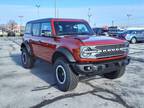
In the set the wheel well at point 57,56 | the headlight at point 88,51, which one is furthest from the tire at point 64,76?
the headlight at point 88,51

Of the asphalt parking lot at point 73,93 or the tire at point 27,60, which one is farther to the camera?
the tire at point 27,60

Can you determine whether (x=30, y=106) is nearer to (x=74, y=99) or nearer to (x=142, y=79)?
(x=74, y=99)

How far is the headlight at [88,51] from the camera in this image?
4906mm

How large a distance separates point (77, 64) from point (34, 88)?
159 centimetres

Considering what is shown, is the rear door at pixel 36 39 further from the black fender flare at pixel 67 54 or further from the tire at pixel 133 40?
the tire at pixel 133 40

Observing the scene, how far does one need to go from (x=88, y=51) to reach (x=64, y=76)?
1.04m

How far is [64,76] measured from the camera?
5.44 metres

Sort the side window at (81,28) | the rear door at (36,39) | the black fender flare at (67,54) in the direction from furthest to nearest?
the rear door at (36,39) → the side window at (81,28) → the black fender flare at (67,54)

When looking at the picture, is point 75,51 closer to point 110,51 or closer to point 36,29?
point 110,51

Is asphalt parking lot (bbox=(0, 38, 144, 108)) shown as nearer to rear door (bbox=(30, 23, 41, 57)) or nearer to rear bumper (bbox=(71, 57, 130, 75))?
rear bumper (bbox=(71, 57, 130, 75))

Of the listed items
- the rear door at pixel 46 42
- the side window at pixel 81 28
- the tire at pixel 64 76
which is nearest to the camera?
the tire at pixel 64 76

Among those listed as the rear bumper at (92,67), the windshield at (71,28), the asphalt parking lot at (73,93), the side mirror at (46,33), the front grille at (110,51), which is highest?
the windshield at (71,28)

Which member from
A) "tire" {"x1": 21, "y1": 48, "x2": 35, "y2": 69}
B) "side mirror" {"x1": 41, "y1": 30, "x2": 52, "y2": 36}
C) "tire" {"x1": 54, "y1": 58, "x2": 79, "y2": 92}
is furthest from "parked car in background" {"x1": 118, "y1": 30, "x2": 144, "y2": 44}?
"tire" {"x1": 54, "y1": 58, "x2": 79, "y2": 92}

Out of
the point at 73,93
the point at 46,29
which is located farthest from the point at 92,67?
the point at 46,29
